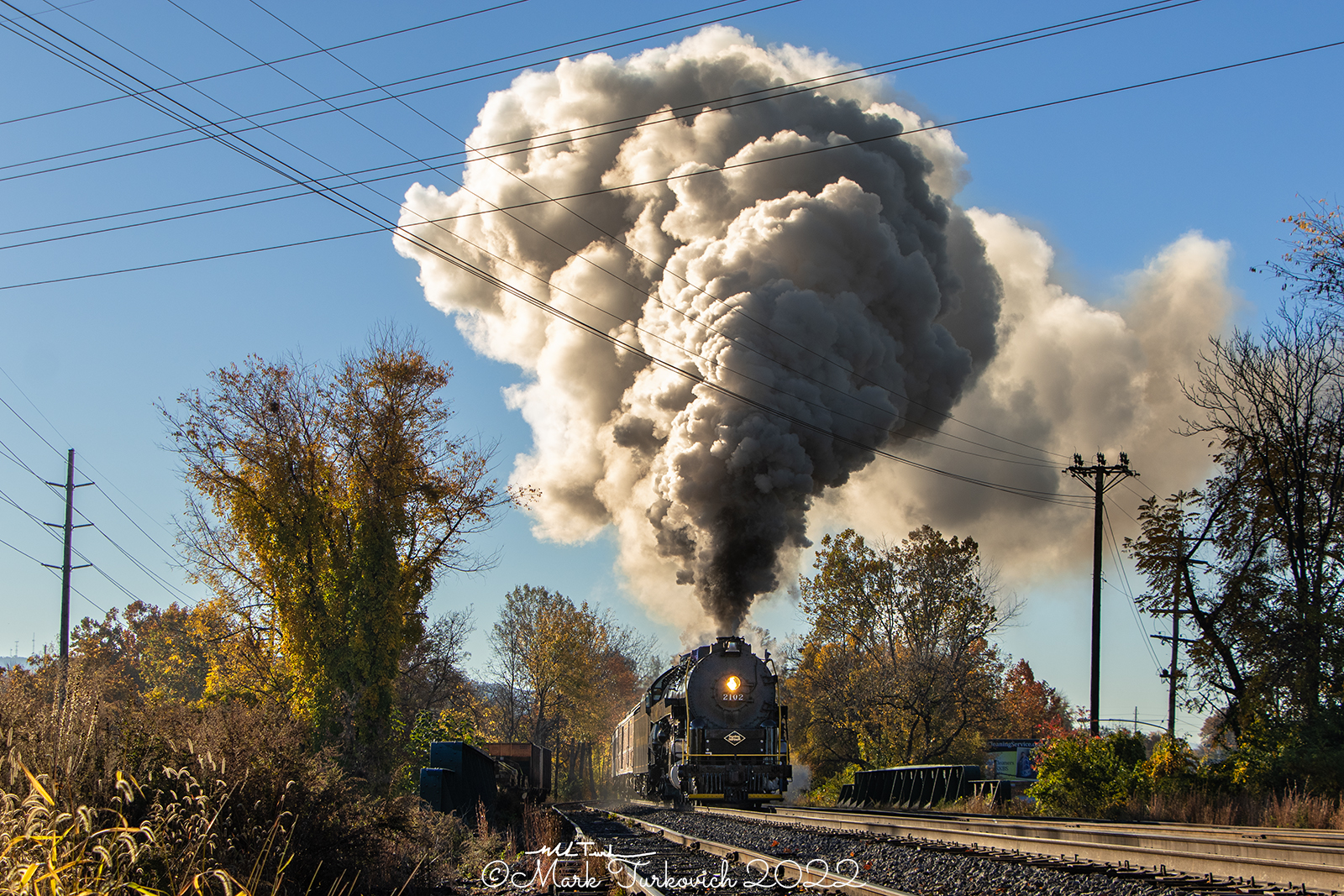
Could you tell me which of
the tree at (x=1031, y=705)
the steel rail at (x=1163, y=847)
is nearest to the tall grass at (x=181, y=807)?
the steel rail at (x=1163, y=847)

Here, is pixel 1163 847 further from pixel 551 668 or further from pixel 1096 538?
pixel 551 668

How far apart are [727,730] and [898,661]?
21835mm

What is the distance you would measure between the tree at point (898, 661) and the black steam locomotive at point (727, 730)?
58.2 ft

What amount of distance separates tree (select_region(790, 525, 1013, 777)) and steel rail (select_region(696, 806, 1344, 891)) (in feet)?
76.7

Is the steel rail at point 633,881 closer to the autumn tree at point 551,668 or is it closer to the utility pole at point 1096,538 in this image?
the utility pole at point 1096,538

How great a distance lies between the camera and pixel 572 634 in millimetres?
56031

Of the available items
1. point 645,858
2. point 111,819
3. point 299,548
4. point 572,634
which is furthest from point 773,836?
point 572,634

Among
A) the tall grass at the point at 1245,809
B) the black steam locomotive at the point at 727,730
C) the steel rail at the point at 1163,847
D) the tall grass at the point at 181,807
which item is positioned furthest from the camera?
the black steam locomotive at the point at 727,730

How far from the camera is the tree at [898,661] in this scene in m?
36.8


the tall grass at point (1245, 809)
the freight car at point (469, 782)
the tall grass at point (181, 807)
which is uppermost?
the tall grass at point (181, 807)

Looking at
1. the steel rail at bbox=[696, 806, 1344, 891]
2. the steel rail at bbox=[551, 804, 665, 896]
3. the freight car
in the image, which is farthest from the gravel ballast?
the freight car

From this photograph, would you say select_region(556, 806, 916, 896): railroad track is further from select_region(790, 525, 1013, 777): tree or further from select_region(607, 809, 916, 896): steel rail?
select_region(790, 525, 1013, 777): tree

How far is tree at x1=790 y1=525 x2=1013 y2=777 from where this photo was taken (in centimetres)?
3675

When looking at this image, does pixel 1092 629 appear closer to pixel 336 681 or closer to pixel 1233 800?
pixel 1233 800
